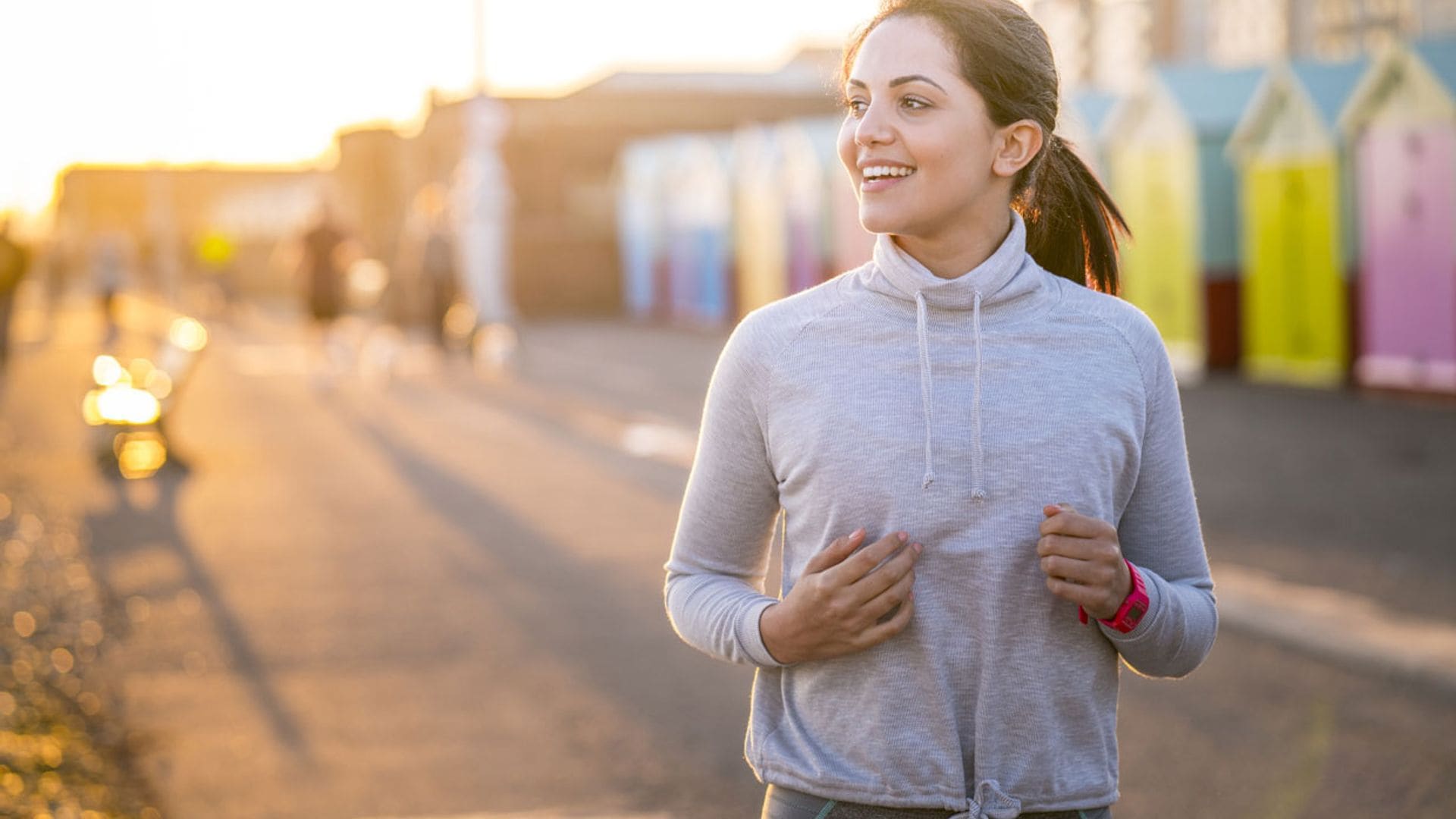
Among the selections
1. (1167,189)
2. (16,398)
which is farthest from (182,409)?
(1167,189)

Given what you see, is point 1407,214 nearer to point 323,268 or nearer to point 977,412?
point 323,268

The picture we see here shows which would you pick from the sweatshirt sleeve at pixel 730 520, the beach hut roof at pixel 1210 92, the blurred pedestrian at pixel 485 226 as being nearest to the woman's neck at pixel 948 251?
the sweatshirt sleeve at pixel 730 520

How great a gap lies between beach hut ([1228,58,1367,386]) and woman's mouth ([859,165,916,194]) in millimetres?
16239

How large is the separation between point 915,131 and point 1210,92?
19.1 metres

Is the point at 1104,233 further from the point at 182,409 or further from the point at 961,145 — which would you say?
the point at 182,409

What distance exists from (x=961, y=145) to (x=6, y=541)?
9.25m

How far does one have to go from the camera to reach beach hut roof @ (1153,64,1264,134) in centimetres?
2016

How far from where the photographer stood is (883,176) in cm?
246

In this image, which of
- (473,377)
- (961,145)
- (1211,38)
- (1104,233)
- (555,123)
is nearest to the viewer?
(961,145)

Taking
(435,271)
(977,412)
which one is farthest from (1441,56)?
(977,412)

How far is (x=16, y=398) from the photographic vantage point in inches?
833

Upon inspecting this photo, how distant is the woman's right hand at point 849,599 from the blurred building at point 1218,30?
18.5 meters

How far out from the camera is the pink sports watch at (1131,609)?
7.75 feet

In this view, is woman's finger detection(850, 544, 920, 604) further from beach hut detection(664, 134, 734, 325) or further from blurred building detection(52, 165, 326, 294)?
blurred building detection(52, 165, 326, 294)
